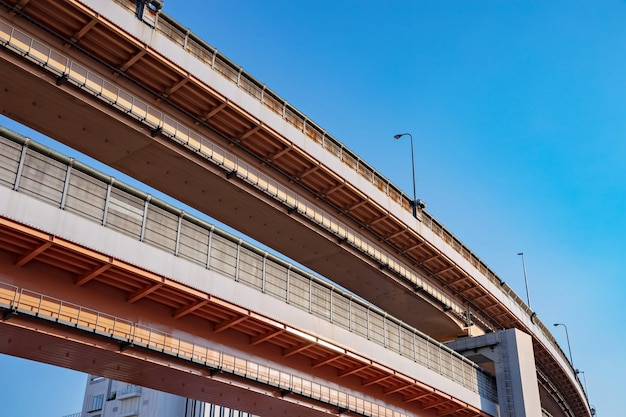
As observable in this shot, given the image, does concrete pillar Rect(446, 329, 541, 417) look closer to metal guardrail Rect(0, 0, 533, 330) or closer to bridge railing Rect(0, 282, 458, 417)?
metal guardrail Rect(0, 0, 533, 330)

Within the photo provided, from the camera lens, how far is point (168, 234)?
2236 centimetres

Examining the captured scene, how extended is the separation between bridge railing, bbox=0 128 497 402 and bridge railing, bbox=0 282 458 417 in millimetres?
99

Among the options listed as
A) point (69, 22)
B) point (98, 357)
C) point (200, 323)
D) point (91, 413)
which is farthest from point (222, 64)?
point (91, 413)

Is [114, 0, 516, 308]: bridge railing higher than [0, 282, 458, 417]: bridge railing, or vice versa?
[114, 0, 516, 308]: bridge railing

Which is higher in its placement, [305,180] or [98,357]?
[305,180]

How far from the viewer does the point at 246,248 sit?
83.0 ft

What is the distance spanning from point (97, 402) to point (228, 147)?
194ft

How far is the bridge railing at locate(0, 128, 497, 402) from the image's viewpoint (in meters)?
18.8

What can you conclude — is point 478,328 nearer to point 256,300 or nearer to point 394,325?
point 394,325

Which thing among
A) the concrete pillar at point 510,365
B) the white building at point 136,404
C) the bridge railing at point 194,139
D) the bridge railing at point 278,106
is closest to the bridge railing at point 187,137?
the bridge railing at point 194,139

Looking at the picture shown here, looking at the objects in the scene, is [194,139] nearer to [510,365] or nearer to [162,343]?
[162,343]

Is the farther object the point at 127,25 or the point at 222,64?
the point at 222,64

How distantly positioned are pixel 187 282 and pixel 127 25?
11.3 m

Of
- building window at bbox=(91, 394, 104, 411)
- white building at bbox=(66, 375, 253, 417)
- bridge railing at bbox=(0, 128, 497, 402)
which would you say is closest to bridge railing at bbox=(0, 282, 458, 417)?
bridge railing at bbox=(0, 128, 497, 402)
